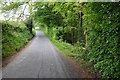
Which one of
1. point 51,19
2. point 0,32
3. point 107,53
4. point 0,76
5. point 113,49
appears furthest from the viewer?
point 51,19

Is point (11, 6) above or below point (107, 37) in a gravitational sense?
above

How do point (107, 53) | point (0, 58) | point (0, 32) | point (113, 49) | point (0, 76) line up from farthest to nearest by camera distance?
point (0, 32), point (0, 58), point (0, 76), point (107, 53), point (113, 49)

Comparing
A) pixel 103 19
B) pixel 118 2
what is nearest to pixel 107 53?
pixel 103 19

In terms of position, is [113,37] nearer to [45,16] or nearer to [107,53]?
[107,53]

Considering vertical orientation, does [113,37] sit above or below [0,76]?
above

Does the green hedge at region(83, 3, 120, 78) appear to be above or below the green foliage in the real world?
below

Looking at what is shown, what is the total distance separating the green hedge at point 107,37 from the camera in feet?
23.0

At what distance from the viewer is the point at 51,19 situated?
33.5 metres

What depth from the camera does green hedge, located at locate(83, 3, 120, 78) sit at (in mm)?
7004

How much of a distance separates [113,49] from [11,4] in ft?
29.7

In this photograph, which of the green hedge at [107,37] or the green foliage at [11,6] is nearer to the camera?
the green hedge at [107,37]

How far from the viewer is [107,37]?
7.77 meters

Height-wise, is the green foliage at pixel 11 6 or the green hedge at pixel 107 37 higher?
the green foliage at pixel 11 6

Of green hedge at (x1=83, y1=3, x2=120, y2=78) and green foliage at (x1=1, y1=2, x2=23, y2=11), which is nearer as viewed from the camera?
green hedge at (x1=83, y1=3, x2=120, y2=78)
